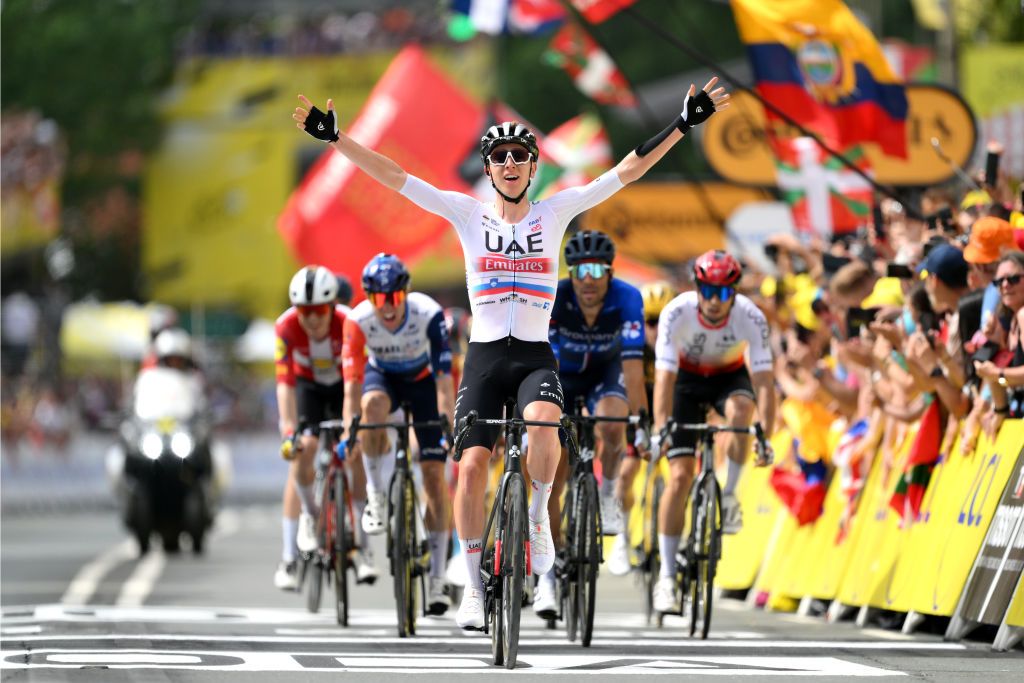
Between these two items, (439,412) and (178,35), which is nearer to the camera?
(439,412)

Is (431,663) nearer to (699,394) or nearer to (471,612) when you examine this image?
(471,612)

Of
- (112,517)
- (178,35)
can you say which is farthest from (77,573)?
(178,35)

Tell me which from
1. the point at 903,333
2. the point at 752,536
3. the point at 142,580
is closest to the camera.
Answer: the point at 903,333

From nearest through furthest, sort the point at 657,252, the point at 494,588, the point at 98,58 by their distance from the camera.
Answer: the point at 494,588 < the point at 657,252 < the point at 98,58

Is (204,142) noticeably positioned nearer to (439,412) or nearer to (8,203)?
(8,203)

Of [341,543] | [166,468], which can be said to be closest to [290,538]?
[341,543]

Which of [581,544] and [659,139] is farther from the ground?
[659,139]

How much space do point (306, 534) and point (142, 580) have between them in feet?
19.4

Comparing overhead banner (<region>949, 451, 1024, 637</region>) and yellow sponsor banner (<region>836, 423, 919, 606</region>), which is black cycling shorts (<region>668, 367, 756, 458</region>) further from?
overhead banner (<region>949, 451, 1024, 637</region>)

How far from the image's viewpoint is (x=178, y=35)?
220 ft

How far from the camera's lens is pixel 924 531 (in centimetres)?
1377

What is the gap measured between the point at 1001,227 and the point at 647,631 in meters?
3.14

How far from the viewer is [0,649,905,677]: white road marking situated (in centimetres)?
1083

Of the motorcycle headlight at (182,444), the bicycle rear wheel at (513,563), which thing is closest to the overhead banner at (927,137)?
the motorcycle headlight at (182,444)
